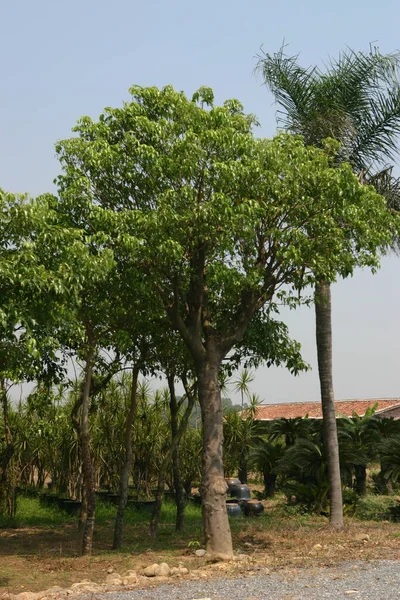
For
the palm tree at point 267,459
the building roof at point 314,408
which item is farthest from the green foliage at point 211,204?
the building roof at point 314,408

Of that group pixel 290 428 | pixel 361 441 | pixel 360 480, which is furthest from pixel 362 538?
pixel 290 428

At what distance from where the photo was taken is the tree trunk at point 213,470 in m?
11.7

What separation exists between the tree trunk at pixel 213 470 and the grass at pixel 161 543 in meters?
0.45

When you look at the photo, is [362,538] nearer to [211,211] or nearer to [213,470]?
[213,470]

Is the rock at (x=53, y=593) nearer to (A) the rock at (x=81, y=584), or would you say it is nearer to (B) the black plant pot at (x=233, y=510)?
(A) the rock at (x=81, y=584)

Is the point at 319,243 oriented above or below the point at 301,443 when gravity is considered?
above

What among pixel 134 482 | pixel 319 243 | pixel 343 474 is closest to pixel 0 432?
pixel 134 482

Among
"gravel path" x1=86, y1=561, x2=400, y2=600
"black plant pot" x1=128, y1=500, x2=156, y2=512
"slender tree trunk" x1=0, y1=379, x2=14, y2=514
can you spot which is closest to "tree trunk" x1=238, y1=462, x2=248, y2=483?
"black plant pot" x1=128, y1=500, x2=156, y2=512

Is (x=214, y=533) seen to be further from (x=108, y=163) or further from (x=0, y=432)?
(x=0, y=432)

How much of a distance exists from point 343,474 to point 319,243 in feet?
29.1

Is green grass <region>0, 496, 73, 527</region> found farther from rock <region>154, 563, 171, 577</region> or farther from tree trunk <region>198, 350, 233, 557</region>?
rock <region>154, 563, 171, 577</region>

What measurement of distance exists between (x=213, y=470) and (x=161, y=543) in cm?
222

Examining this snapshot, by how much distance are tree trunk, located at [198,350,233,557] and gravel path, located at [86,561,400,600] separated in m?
1.76

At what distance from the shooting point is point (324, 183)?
454 inches
